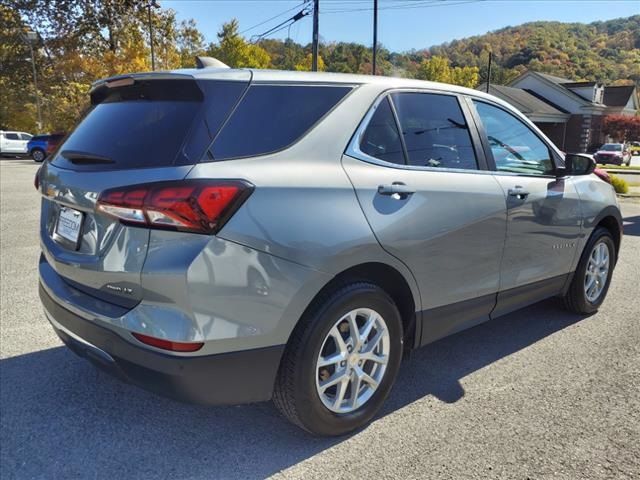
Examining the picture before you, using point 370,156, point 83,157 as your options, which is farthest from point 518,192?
point 83,157

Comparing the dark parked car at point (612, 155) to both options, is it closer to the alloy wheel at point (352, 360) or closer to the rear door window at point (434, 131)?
the rear door window at point (434, 131)

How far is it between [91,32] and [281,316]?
149ft

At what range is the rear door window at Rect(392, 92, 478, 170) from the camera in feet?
9.52

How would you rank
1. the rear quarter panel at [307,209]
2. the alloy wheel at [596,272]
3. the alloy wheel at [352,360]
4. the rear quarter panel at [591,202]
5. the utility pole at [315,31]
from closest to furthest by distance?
the rear quarter panel at [307,209] < the alloy wheel at [352,360] < the rear quarter panel at [591,202] < the alloy wheel at [596,272] < the utility pole at [315,31]

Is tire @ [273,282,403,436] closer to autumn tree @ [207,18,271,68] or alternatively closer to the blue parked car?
the blue parked car

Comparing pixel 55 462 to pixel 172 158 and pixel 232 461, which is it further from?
pixel 172 158

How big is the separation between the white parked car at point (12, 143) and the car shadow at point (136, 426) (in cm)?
3384

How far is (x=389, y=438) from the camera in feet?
8.79

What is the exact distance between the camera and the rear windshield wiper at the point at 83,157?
2.36m

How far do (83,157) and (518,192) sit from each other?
2594mm

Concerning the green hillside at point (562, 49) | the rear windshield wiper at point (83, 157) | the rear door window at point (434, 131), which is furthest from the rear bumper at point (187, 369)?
the green hillside at point (562, 49)

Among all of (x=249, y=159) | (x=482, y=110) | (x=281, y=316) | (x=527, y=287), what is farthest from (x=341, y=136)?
(x=527, y=287)

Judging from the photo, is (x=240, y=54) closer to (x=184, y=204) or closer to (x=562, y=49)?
(x=184, y=204)

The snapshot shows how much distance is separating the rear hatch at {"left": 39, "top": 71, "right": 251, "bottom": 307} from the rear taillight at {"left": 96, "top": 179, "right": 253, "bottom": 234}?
5 cm
